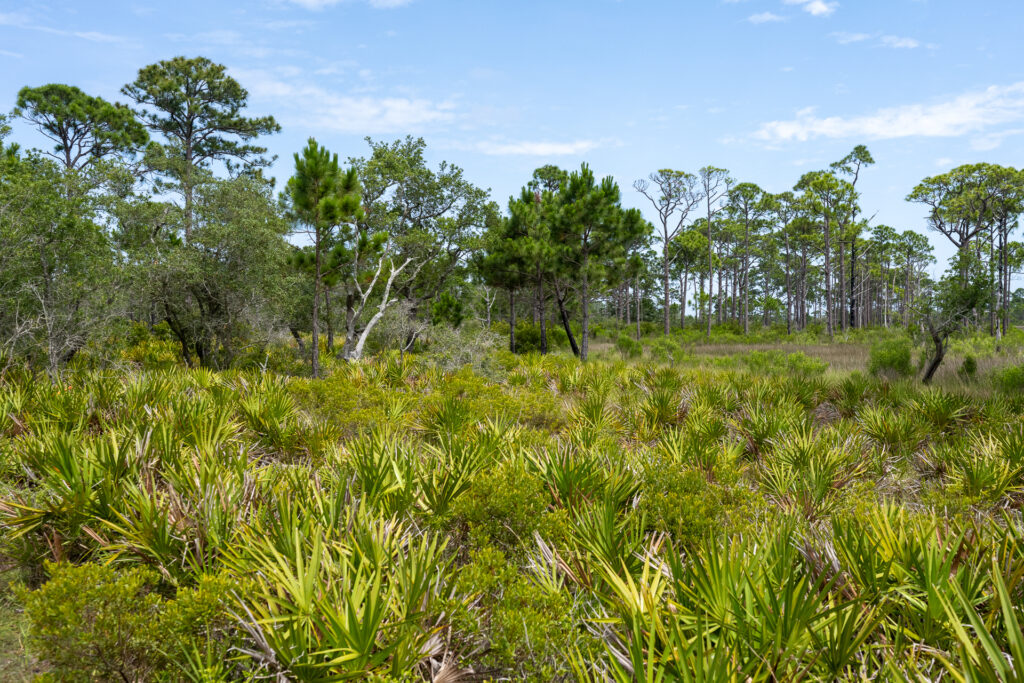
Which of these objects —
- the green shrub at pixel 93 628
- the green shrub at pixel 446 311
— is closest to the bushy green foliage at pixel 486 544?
the green shrub at pixel 93 628

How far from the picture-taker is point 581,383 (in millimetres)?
12625

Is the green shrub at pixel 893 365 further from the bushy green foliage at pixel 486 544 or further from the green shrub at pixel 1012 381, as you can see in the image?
the bushy green foliage at pixel 486 544

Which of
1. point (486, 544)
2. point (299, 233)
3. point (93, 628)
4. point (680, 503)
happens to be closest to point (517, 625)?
point (486, 544)

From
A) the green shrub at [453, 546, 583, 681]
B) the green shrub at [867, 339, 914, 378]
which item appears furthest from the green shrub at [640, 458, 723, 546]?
the green shrub at [867, 339, 914, 378]

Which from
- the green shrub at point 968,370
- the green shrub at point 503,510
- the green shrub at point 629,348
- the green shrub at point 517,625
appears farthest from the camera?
the green shrub at point 629,348

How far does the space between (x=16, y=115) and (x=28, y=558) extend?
38.4 metres

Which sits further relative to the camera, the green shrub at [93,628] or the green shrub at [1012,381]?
the green shrub at [1012,381]

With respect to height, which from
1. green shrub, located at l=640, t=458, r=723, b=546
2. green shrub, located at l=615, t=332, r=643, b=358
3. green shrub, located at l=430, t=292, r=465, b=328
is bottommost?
green shrub, located at l=615, t=332, r=643, b=358

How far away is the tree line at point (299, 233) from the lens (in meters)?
13.3

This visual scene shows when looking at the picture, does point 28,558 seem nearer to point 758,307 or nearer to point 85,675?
point 85,675

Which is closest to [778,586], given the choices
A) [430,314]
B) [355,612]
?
[355,612]

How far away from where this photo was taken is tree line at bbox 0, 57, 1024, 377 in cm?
1327

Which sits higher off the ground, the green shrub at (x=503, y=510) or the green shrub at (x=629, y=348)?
the green shrub at (x=503, y=510)

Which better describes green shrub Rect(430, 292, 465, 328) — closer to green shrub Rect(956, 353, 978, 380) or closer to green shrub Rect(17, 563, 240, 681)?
green shrub Rect(956, 353, 978, 380)
